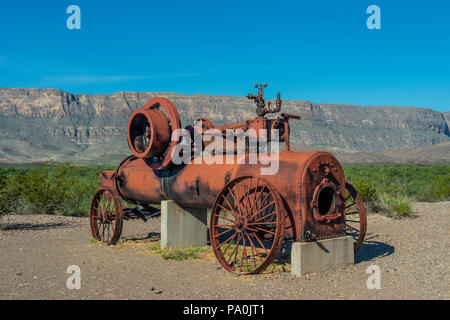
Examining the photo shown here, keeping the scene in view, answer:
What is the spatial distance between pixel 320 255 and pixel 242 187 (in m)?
1.69

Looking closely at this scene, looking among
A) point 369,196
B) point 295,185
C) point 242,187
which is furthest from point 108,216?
point 369,196

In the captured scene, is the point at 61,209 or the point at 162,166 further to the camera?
the point at 61,209

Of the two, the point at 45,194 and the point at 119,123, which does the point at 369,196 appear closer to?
the point at 45,194

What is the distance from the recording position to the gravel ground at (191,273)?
6.14 m

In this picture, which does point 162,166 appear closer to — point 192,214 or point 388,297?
point 192,214

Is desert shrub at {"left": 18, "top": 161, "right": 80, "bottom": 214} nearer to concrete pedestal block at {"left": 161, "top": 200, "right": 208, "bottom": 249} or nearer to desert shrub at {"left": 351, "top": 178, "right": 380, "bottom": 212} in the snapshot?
concrete pedestal block at {"left": 161, "top": 200, "right": 208, "bottom": 249}

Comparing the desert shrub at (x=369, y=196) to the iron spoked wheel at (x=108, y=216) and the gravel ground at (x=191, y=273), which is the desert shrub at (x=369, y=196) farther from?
the iron spoked wheel at (x=108, y=216)

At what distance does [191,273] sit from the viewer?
749 centimetres

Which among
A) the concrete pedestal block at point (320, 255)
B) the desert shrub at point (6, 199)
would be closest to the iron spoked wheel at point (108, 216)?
the desert shrub at point (6, 199)

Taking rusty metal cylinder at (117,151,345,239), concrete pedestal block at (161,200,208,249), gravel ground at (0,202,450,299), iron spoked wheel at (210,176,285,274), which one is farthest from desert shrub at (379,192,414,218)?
iron spoked wheel at (210,176,285,274)

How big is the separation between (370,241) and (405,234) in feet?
3.83

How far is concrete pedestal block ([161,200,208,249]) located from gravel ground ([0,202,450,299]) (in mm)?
622

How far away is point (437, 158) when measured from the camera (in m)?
91.4

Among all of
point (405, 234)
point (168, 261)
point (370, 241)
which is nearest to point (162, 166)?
point (168, 261)
